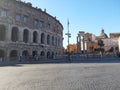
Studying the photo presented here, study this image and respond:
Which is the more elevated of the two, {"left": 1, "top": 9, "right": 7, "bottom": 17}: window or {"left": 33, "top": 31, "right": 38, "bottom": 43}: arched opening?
{"left": 1, "top": 9, "right": 7, "bottom": 17}: window

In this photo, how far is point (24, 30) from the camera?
129ft

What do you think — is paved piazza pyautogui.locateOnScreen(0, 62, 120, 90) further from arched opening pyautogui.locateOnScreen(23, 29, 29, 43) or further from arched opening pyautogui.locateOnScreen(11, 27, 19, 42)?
arched opening pyautogui.locateOnScreen(23, 29, 29, 43)

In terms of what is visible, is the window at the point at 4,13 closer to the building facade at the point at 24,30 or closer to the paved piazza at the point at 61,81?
the building facade at the point at 24,30

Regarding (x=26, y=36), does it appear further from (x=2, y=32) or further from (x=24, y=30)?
(x=2, y=32)

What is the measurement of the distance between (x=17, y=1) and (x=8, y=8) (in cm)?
262

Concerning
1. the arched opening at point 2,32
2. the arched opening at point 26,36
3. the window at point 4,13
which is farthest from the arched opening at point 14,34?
the window at point 4,13

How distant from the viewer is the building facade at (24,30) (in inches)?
1371

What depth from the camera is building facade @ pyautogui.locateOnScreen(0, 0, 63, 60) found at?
3481 cm

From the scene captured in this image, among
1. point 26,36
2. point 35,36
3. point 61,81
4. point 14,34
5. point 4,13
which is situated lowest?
point 61,81

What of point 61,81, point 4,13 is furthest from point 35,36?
point 61,81

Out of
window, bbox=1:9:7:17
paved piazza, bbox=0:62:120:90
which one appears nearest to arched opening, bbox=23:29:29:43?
window, bbox=1:9:7:17

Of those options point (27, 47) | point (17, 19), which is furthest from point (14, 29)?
point (27, 47)

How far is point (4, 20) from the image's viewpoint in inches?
1358

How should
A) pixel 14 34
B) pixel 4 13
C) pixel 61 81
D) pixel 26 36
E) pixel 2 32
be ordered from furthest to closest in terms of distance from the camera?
pixel 26 36 < pixel 14 34 < pixel 2 32 < pixel 4 13 < pixel 61 81
